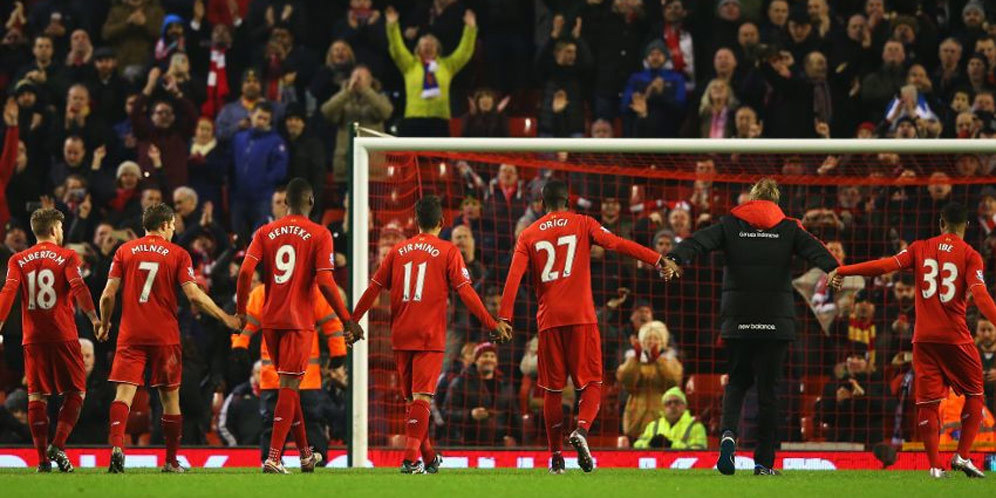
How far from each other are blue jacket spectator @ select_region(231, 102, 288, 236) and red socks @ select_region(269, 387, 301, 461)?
6.41 m

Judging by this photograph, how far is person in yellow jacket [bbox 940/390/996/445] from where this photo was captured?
46.6 ft

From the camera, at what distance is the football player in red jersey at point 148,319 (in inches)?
459

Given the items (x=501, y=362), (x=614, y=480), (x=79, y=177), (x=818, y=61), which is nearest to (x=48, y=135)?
(x=79, y=177)

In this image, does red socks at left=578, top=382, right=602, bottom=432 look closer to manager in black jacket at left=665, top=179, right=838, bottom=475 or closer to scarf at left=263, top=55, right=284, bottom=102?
manager in black jacket at left=665, top=179, right=838, bottom=475

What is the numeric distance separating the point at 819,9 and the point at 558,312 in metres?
8.21

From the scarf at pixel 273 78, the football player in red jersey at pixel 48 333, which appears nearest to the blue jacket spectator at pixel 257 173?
the scarf at pixel 273 78

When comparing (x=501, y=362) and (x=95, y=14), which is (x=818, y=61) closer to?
(x=501, y=362)

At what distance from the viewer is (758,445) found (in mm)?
11789

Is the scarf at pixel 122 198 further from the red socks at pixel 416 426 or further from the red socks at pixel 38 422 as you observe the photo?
the red socks at pixel 416 426

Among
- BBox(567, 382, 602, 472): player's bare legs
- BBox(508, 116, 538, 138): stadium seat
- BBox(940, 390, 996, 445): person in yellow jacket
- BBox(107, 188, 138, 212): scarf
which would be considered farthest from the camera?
BBox(508, 116, 538, 138): stadium seat

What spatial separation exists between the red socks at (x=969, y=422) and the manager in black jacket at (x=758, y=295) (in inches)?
51.6

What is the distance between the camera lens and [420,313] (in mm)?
11766

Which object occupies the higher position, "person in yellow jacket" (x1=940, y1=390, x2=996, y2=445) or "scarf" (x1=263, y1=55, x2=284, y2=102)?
"scarf" (x1=263, y1=55, x2=284, y2=102)

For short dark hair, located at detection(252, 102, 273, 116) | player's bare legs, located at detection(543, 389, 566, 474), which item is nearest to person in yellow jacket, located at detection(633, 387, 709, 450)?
player's bare legs, located at detection(543, 389, 566, 474)
